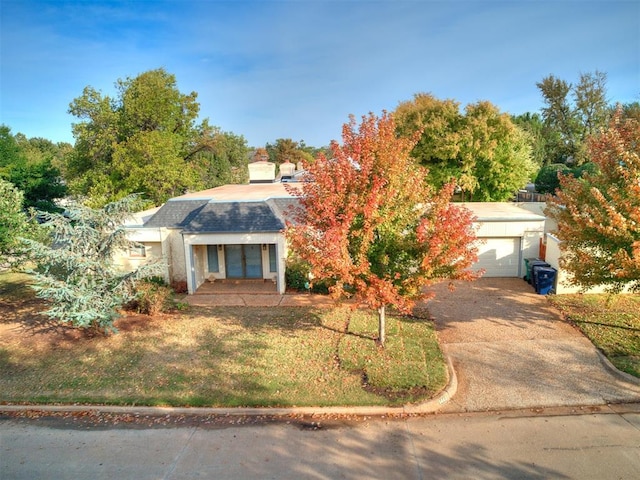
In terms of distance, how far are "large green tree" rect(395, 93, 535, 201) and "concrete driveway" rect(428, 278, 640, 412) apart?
1329 centimetres

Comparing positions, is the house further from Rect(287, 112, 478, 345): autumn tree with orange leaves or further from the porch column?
Rect(287, 112, 478, 345): autumn tree with orange leaves

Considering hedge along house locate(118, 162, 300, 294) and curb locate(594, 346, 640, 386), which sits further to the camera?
hedge along house locate(118, 162, 300, 294)

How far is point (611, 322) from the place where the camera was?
1275 centimetres

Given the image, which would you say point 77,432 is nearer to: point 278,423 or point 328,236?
point 278,423

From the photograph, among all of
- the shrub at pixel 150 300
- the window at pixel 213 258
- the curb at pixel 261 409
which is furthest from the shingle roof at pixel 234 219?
the curb at pixel 261 409

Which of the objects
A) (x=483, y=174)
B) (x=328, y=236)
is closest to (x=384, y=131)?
(x=328, y=236)

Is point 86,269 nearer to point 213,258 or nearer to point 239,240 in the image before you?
point 239,240

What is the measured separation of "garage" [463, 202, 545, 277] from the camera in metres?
17.8

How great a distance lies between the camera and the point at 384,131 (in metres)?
10.8

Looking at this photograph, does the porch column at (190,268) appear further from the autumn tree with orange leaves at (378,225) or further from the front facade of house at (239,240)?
the autumn tree with orange leaves at (378,225)

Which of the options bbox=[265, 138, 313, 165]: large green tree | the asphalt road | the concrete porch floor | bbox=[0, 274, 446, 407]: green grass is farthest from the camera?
bbox=[265, 138, 313, 165]: large green tree

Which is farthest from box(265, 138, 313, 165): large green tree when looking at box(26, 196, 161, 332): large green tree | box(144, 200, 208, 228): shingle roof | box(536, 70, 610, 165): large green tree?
box(26, 196, 161, 332): large green tree

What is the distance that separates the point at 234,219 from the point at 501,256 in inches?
448

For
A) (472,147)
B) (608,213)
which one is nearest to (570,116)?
(472,147)
